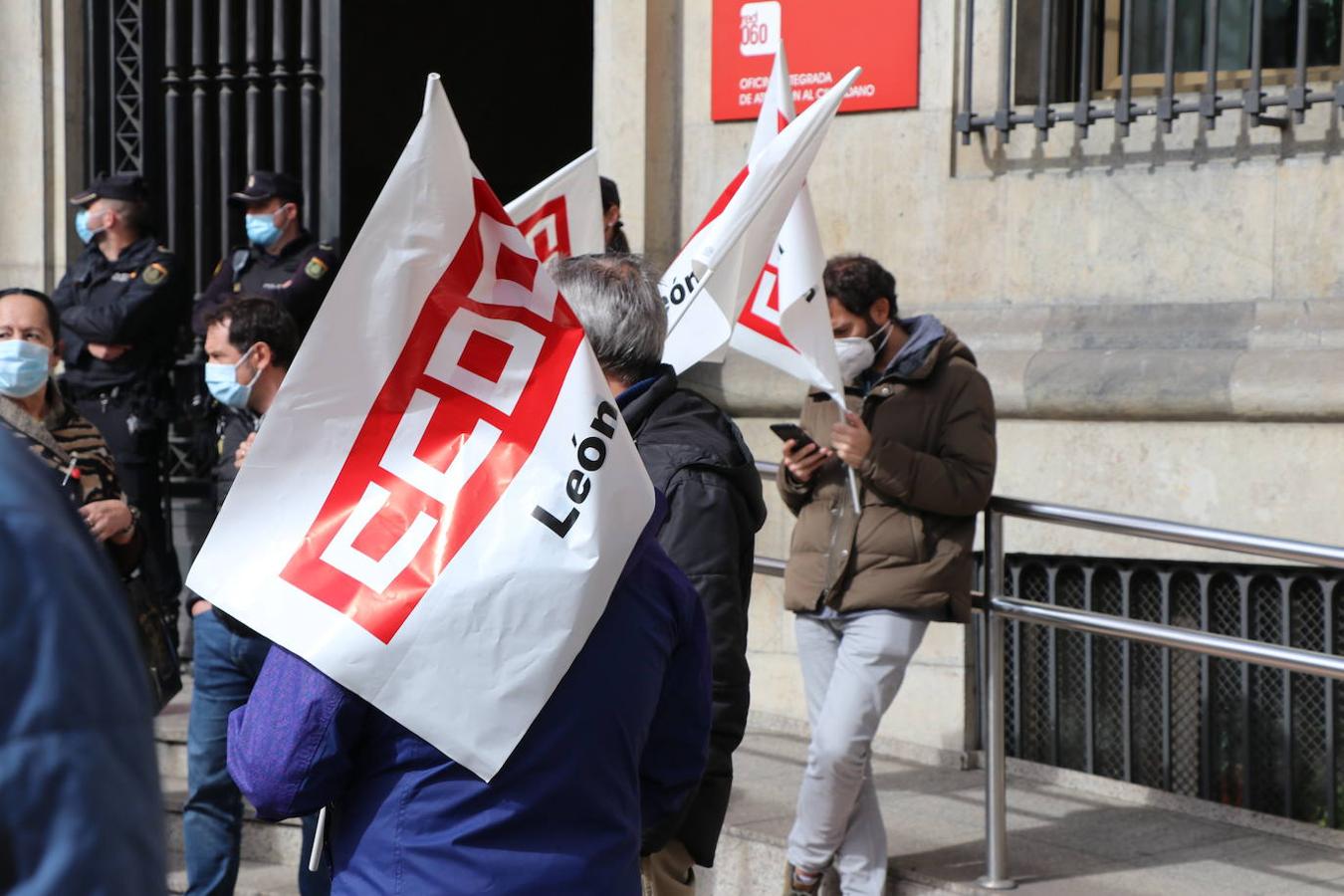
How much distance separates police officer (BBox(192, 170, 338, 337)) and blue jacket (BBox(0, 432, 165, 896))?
622 centimetres

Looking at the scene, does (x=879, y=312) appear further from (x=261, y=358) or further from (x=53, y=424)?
(x=53, y=424)

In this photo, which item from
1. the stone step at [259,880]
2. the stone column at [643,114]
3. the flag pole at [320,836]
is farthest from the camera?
the stone column at [643,114]

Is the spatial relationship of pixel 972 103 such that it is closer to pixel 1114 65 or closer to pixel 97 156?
pixel 1114 65

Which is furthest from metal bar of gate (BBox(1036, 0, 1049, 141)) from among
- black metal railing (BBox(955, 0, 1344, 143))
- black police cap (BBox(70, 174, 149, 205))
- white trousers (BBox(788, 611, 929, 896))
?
black police cap (BBox(70, 174, 149, 205))

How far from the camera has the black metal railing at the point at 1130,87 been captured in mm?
5914

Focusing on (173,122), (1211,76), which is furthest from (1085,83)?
(173,122)

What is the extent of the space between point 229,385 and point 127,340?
8.20 ft

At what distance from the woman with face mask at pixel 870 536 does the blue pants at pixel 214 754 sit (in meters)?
1.45

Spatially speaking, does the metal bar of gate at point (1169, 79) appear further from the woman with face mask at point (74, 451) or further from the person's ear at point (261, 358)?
the woman with face mask at point (74, 451)

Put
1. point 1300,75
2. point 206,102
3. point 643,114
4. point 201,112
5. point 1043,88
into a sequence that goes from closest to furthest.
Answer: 1. point 1300,75
2. point 1043,88
3. point 643,114
4. point 201,112
5. point 206,102

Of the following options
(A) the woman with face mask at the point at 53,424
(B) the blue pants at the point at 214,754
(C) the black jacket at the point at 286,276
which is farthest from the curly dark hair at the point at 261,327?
(C) the black jacket at the point at 286,276

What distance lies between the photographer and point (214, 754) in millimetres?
4645

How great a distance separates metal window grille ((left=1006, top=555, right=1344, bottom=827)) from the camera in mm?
5844

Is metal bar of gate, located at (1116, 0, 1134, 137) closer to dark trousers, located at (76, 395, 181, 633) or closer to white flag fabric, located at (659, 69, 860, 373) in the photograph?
white flag fabric, located at (659, 69, 860, 373)
